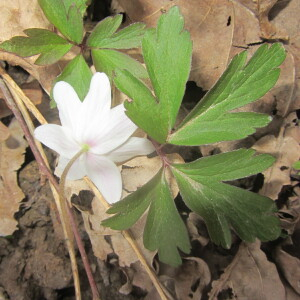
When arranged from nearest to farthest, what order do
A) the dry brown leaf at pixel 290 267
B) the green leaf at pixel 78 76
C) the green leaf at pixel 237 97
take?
the green leaf at pixel 237 97 < the green leaf at pixel 78 76 < the dry brown leaf at pixel 290 267

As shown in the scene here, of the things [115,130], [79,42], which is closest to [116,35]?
[79,42]

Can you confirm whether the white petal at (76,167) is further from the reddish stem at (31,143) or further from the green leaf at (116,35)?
the green leaf at (116,35)

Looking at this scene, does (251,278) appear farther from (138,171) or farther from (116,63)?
(116,63)

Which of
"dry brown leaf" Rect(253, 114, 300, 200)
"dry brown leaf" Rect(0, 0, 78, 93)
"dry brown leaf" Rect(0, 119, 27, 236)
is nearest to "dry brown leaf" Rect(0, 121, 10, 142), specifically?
"dry brown leaf" Rect(0, 119, 27, 236)

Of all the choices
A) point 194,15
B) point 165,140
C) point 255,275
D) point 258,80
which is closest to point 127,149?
point 165,140

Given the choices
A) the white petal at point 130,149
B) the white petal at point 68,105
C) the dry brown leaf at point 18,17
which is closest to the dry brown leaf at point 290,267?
the white petal at point 130,149

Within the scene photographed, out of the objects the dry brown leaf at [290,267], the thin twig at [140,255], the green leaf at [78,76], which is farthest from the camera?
the dry brown leaf at [290,267]
